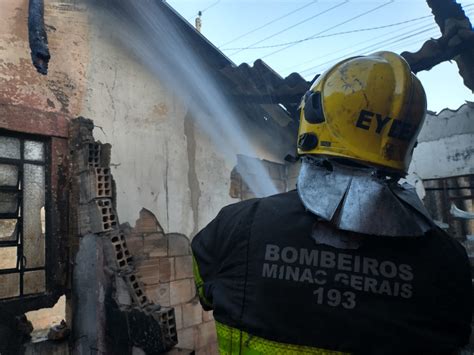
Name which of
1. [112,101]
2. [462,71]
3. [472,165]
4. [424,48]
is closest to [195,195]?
[112,101]

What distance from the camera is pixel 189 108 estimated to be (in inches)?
196

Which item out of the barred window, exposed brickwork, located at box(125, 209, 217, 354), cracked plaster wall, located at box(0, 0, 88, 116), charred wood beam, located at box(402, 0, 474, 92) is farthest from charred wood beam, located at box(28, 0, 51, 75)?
charred wood beam, located at box(402, 0, 474, 92)

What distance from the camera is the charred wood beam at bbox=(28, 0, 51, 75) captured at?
346 cm

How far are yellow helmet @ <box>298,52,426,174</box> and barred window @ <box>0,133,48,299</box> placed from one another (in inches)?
117

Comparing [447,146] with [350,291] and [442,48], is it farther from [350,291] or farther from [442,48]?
[350,291]

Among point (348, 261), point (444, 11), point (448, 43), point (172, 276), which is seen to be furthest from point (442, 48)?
point (172, 276)

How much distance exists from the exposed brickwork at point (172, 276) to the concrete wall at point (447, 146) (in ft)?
16.7

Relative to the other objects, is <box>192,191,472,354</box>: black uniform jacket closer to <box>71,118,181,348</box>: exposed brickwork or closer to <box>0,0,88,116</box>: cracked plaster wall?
<box>71,118,181,348</box>: exposed brickwork

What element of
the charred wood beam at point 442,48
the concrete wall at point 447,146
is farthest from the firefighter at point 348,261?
the concrete wall at point 447,146

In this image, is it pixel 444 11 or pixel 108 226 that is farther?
pixel 444 11

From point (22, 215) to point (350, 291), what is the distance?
3.26m

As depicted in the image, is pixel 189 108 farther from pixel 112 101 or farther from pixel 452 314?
pixel 452 314

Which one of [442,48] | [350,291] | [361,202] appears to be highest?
[442,48]

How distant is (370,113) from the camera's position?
5.19 ft
